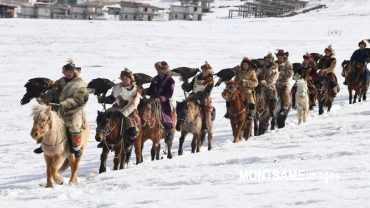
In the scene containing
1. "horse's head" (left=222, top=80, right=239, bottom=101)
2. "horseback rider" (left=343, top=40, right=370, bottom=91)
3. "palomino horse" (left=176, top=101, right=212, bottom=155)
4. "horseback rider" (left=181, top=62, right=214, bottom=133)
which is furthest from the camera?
"horseback rider" (left=343, top=40, right=370, bottom=91)

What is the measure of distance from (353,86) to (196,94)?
9053mm

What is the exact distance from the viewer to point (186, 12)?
107 metres

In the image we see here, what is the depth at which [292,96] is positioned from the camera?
16.5 metres

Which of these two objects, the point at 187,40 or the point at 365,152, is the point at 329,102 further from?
the point at 187,40

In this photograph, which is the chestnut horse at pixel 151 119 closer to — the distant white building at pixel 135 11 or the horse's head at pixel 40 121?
the horse's head at pixel 40 121

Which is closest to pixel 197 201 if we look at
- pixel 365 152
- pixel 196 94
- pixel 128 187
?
pixel 128 187

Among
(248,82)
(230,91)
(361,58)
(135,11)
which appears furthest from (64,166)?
(135,11)

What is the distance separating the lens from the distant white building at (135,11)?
4117 inches

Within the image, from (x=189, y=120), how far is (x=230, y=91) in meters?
1.19

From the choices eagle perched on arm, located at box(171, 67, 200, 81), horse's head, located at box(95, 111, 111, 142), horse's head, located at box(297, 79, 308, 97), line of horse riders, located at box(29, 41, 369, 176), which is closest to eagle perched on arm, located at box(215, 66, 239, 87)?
line of horse riders, located at box(29, 41, 369, 176)

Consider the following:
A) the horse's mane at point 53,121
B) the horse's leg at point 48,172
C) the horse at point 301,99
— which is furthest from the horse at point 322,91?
the horse's leg at point 48,172

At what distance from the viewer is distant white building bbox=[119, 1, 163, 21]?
10457 cm

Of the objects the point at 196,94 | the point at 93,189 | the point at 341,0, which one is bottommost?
the point at 93,189

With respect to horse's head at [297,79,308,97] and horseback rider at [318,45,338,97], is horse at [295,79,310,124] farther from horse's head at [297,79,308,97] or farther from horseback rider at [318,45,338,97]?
horseback rider at [318,45,338,97]
